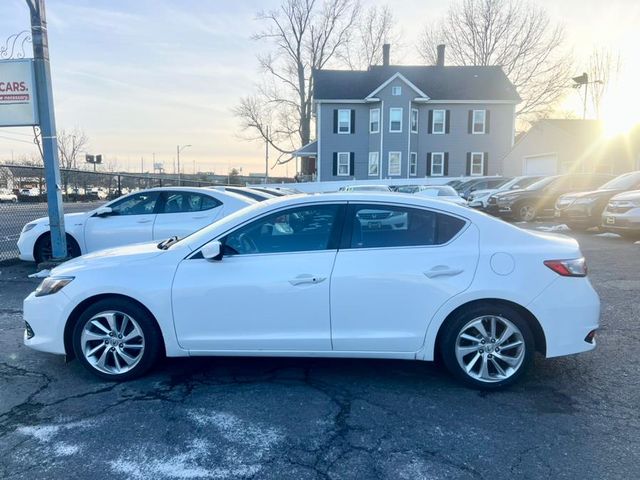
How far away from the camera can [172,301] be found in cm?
348

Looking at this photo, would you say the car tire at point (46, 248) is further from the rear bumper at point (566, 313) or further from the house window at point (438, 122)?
the house window at point (438, 122)

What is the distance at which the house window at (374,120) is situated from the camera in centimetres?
3234

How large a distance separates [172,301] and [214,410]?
2.85 ft

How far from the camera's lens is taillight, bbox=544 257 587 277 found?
3365mm

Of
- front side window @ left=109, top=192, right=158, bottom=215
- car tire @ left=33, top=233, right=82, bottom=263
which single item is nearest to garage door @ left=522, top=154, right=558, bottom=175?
front side window @ left=109, top=192, right=158, bottom=215

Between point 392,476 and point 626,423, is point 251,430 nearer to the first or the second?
point 392,476

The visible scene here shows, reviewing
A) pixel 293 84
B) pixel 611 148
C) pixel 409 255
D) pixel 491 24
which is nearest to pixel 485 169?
pixel 611 148

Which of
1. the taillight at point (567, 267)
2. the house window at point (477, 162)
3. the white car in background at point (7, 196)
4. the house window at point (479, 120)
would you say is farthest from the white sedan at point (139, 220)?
the house window at point (479, 120)

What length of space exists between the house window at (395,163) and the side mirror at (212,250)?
3026 cm

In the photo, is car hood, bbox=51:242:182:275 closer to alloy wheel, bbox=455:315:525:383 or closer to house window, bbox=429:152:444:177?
alloy wheel, bbox=455:315:525:383

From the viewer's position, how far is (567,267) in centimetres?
338

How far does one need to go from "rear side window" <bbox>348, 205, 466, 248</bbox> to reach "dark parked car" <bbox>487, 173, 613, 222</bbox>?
1341cm

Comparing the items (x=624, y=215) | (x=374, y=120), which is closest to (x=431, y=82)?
(x=374, y=120)

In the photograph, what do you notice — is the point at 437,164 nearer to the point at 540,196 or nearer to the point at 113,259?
the point at 540,196
